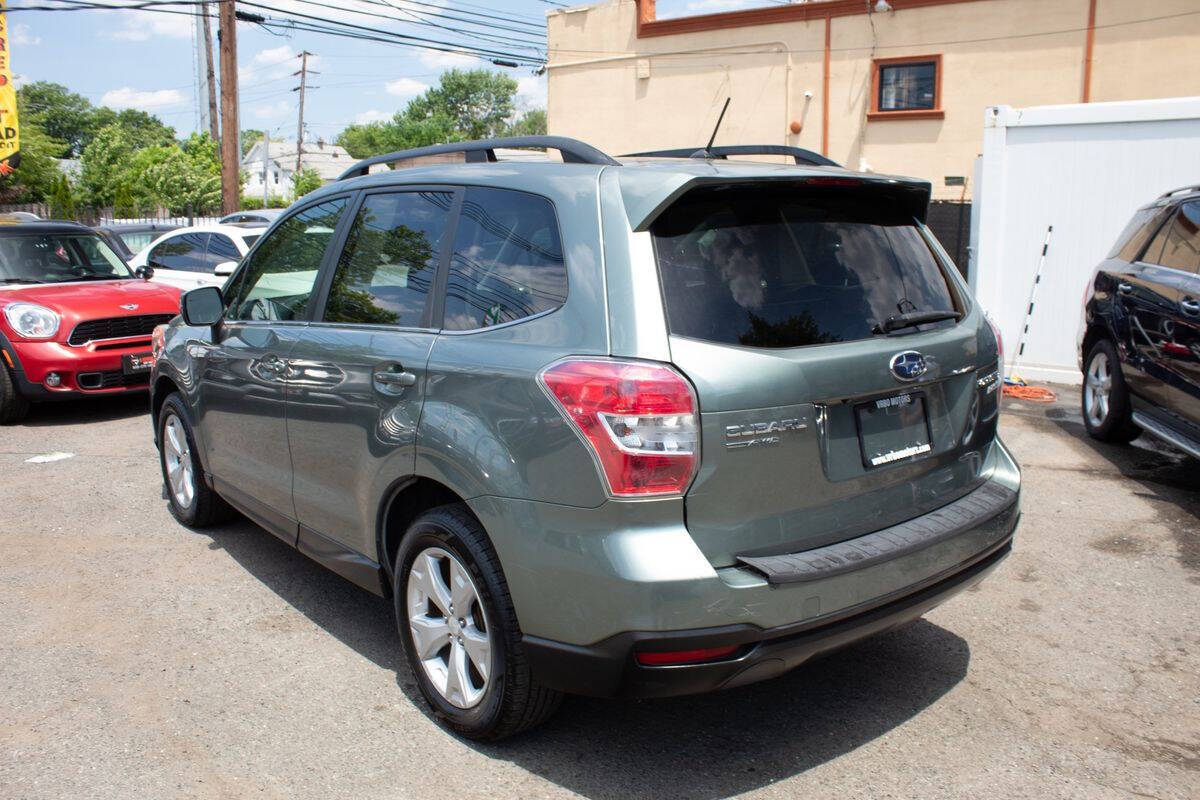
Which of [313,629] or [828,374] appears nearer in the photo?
[828,374]

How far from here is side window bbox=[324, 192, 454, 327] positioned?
3.61 metres

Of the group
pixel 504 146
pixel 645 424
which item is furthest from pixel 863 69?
pixel 645 424

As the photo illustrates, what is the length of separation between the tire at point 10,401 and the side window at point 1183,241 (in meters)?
8.77

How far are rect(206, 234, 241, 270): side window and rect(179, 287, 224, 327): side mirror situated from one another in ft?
23.7

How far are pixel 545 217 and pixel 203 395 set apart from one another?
2.61 m

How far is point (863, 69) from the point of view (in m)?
22.4

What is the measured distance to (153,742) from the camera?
3453mm

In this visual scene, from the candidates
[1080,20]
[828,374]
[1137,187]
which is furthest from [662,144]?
[828,374]

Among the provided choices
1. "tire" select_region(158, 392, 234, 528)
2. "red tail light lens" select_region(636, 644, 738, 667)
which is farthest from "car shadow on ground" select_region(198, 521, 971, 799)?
"tire" select_region(158, 392, 234, 528)

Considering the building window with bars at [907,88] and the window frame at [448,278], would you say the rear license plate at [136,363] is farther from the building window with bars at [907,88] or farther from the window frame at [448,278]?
the building window with bars at [907,88]

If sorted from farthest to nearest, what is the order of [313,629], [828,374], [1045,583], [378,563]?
1. [1045,583]
2. [313,629]
3. [378,563]
4. [828,374]

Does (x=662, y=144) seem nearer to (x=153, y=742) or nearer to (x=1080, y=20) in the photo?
(x=1080, y=20)

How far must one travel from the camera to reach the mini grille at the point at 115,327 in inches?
342

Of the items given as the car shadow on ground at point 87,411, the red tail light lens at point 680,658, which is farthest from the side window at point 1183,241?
the car shadow on ground at point 87,411
